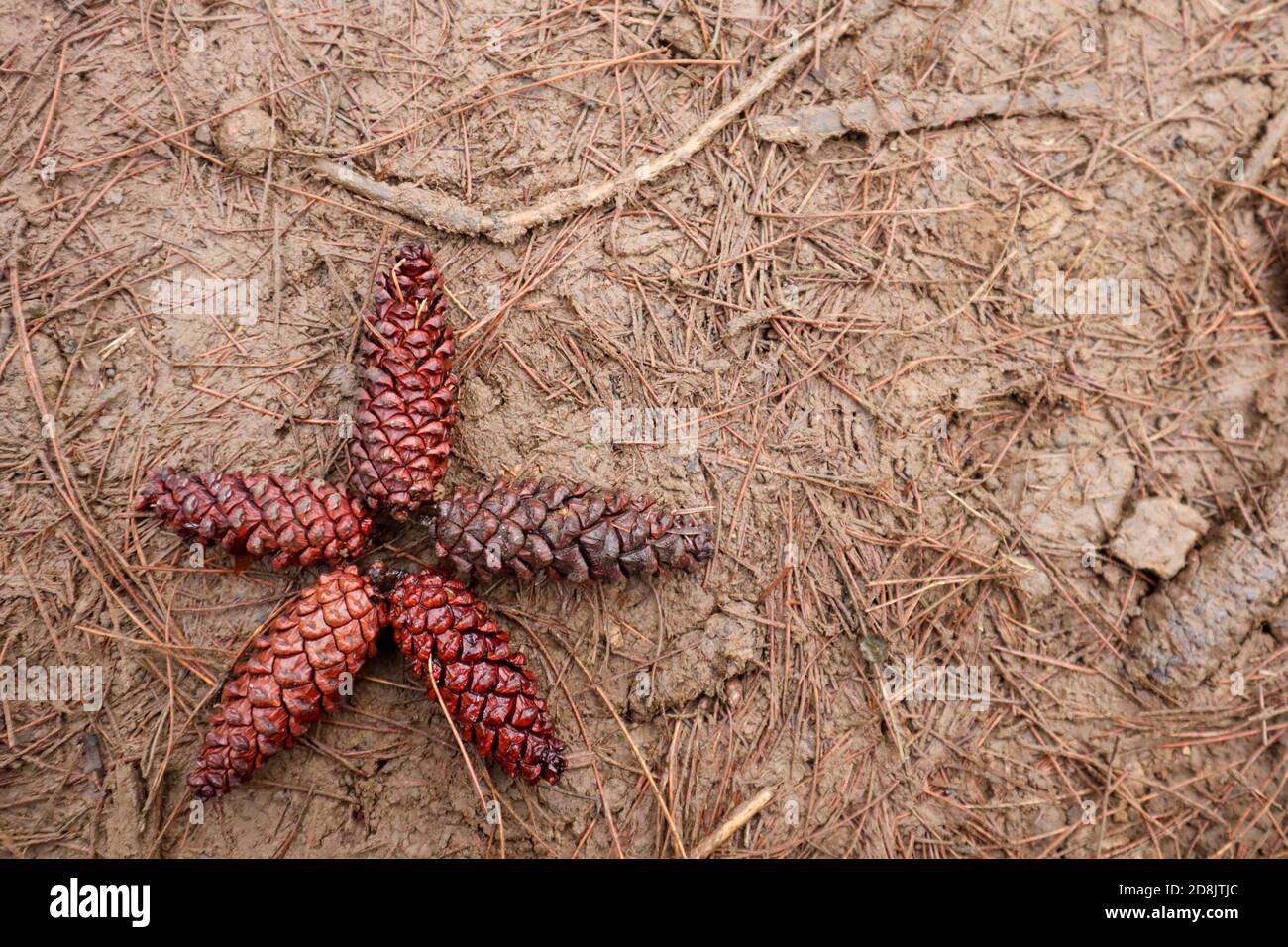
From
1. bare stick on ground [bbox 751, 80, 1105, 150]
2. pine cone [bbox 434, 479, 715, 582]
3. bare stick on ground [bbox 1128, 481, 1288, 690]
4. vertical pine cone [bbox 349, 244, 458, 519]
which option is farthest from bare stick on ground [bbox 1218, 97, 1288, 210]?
vertical pine cone [bbox 349, 244, 458, 519]

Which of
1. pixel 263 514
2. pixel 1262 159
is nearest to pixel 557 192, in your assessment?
pixel 263 514

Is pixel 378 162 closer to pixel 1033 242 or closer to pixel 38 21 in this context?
pixel 38 21

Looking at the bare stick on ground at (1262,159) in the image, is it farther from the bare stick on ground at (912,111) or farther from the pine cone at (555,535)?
the pine cone at (555,535)

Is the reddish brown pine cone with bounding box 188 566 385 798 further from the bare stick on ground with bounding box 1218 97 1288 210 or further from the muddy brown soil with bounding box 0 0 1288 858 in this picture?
the bare stick on ground with bounding box 1218 97 1288 210

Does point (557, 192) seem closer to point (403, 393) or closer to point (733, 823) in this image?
point (403, 393)

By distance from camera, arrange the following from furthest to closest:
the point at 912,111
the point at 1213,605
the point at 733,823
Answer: the point at 912,111
the point at 1213,605
the point at 733,823

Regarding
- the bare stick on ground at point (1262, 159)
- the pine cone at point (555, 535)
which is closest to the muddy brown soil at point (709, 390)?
the bare stick on ground at point (1262, 159)
